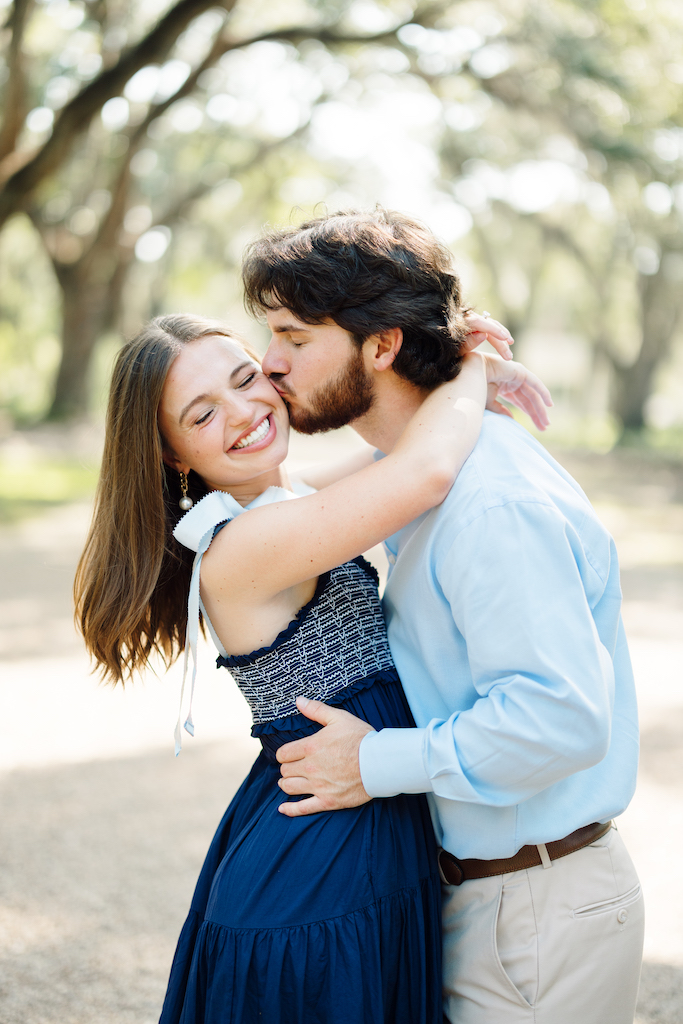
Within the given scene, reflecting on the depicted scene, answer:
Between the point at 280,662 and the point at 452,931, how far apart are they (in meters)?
0.74

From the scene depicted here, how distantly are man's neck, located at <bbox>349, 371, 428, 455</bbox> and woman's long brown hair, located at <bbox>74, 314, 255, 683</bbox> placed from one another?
0.53 m

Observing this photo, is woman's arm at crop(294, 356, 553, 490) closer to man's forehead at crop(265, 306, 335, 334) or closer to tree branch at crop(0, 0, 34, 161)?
man's forehead at crop(265, 306, 335, 334)

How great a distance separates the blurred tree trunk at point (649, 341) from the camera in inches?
994

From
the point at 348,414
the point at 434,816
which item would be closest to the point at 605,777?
the point at 434,816

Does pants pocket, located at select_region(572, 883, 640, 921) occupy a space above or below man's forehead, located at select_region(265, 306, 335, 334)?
below

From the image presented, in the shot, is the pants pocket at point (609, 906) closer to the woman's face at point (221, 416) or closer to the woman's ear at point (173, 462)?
the woman's face at point (221, 416)

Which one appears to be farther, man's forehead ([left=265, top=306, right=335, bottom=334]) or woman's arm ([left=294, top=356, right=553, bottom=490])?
woman's arm ([left=294, top=356, right=553, bottom=490])

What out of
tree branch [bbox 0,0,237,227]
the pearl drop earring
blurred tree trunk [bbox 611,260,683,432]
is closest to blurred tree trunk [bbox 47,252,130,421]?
tree branch [bbox 0,0,237,227]

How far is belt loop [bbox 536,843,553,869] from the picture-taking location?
1954mm

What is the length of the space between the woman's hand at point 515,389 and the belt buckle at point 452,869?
3.78ft

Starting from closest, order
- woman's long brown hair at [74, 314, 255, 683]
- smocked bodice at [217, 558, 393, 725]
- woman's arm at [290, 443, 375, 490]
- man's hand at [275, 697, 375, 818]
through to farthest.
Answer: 1. man's hand at [275, 697, 375, 818]
2. smocked bodice at [217, 558, 393, 725]
3. woman's long brown hair at [74, 314, 255, 683]
4. woman's arm at [290, 443, 375, 490]

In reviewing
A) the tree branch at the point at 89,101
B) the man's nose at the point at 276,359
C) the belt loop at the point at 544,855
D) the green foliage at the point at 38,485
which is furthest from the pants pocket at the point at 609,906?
the tree branch at the point at 89,101

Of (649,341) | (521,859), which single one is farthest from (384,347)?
(649,341)

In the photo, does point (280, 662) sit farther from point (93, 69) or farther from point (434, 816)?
point (93, 69)
